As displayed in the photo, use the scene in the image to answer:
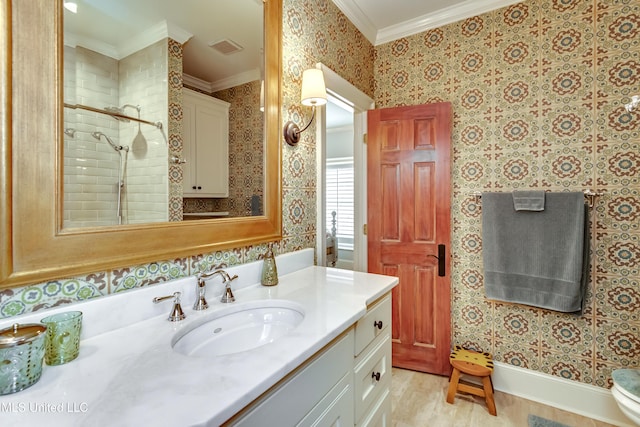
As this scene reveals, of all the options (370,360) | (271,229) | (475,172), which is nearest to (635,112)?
(475,172)

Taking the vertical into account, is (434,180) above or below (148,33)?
below

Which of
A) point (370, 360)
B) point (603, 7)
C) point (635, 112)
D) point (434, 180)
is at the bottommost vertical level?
point (370, 360)

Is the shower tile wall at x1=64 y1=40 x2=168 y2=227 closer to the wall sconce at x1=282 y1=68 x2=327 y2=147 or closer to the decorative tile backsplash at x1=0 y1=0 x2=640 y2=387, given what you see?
the decorative tile backsplash at x1=0 y1=0 x2=640 y2=387

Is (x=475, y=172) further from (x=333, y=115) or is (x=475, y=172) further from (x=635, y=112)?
(x=333, y=115)

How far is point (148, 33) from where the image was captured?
1005mm

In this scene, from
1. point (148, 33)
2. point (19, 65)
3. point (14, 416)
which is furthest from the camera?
point (148, 33)

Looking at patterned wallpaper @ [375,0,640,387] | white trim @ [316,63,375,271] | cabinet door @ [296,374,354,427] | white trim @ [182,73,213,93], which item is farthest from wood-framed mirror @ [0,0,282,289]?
patterned wallpaper @ [375,0,640,387]

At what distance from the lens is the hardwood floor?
1.79m

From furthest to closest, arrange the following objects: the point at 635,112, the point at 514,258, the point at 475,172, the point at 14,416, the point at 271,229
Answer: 1. the point at 475,172
2. the point at 514,258
3. the point at 635,112
4. the point at 271,229
5. the point at 14,416

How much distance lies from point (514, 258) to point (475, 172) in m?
0.66

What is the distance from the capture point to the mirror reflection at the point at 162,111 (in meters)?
0.86

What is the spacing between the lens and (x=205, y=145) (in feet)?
4.07

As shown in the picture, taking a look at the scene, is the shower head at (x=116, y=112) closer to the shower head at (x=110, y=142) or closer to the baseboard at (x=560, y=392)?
the shower head at (x=110, y=142)

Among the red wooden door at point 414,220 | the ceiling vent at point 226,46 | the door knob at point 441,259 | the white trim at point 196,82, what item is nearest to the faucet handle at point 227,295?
the white trim at point 196,82
